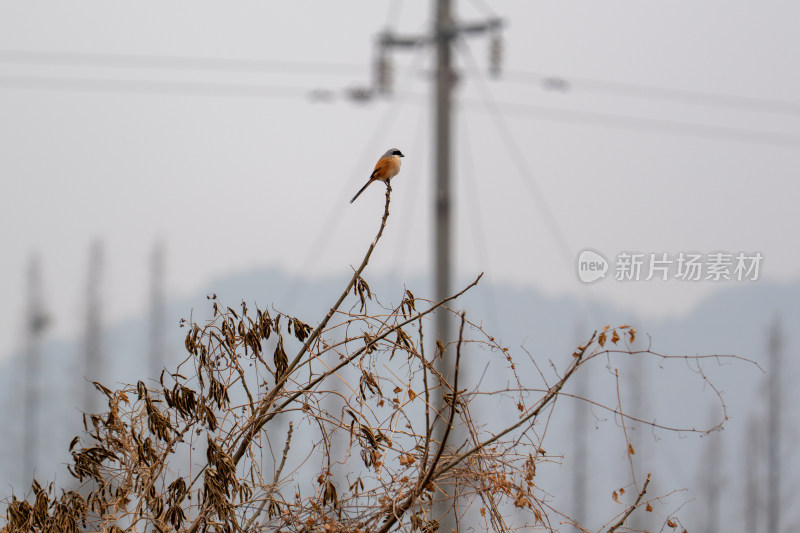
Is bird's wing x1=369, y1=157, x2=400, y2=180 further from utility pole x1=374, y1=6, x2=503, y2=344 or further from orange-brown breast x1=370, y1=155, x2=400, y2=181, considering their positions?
utility pole x1=374, y1=6, x2=503, y2=344

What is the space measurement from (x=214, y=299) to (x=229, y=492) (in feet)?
2.39

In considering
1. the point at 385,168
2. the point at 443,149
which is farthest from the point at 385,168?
the point at 443,149

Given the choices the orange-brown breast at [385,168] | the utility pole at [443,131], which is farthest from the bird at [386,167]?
the utility pole at [443,131]

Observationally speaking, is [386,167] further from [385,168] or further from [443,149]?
[443,149]

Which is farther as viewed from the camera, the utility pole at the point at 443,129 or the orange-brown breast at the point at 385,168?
the utility pole at the point at 443,129

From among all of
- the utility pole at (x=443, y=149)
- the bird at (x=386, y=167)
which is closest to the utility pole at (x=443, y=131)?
the utility pole at (x=443, y=149)

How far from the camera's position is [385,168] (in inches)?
160

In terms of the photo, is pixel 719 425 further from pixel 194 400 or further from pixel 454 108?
pixel 454 108

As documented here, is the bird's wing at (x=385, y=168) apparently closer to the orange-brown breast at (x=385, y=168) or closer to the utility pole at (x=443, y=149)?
the orange-brown breast at (x=385, y=168)

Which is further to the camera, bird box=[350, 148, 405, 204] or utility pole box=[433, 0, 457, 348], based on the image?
utility pole box=[433, 0, 457, 348]

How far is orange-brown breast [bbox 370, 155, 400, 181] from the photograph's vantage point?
159 inches

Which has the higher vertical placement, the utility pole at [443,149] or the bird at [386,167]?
the utility pole at [443,149]

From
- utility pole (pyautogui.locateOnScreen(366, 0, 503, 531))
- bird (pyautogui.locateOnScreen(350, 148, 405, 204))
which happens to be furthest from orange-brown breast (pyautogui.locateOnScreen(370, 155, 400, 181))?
utility pole (pyautogui.locateOnScreen(366, 0, 503, 531))

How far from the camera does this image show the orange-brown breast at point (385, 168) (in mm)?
4043
